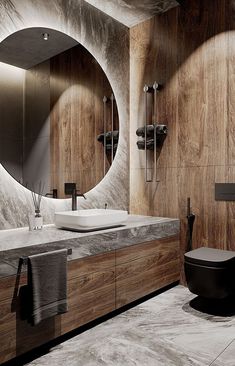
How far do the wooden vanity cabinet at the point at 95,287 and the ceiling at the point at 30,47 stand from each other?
168 cm

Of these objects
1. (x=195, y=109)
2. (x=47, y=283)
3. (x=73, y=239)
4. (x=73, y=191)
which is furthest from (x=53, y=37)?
(x=47, y=283)

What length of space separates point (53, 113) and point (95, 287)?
1558 millimetres

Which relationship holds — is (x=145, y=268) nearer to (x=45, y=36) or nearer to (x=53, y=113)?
(x=53, y=113)

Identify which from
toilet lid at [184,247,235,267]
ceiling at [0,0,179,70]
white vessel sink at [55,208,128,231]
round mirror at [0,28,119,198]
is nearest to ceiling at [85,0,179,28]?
ceiling at [0,0,179,70]

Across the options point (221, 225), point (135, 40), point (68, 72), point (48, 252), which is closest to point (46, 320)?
point (48, 252)

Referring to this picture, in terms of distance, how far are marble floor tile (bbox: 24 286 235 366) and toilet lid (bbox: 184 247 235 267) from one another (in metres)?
0.47

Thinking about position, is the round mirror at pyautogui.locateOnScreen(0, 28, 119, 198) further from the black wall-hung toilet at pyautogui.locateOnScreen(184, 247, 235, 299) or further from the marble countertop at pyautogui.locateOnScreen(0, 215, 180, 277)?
the black wall-hung toilet at pyautogui.locateOnScreen(184, 247, 235, 299)

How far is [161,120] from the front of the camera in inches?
135

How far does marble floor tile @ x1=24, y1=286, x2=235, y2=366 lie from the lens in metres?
2.00

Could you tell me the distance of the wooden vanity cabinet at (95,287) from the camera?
187cm

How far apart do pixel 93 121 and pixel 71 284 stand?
1703mm

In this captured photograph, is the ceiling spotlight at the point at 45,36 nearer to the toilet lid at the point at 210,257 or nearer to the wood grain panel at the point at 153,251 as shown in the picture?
the wood grain panel at the point at 153,251

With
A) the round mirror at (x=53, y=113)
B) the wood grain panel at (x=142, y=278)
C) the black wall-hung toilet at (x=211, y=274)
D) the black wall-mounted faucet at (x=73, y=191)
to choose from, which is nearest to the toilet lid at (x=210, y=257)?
the black wall-hung toilet at (x=211, y=274)

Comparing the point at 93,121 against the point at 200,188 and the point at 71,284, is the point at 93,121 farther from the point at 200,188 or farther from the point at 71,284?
the point at 71,284
